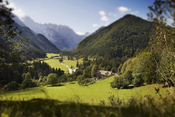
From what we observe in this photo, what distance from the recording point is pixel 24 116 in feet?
13.0

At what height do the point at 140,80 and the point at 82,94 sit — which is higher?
the point at 140,80

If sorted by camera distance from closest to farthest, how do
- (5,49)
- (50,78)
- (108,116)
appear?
(108,116) → (5,49) → (50,78)

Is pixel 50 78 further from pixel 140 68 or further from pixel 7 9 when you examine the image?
pixel 7 9

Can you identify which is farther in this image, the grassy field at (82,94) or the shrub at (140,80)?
the shrub at (140,80)

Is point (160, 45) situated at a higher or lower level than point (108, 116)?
higher

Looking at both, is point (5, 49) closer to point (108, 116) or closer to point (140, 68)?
point (108, 116)

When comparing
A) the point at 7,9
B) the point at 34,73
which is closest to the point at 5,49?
the point at 7,9

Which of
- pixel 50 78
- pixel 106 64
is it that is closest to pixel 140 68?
pixel 50 78

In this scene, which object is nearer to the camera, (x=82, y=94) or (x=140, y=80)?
(x=82, y=94)

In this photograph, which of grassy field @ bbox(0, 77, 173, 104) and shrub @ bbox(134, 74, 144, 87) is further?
shrub @ bbox(134, 74, 144, 87)

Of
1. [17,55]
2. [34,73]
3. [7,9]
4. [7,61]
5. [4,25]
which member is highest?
[7,9]

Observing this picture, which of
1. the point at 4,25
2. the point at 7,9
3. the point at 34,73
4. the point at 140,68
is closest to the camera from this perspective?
the point at 7,9

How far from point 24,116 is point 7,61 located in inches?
395

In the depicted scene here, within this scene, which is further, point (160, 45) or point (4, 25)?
point (4, 25)
